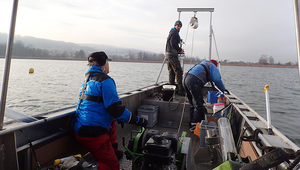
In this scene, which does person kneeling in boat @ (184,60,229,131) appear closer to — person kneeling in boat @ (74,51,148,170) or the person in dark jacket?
the person in dark jacket

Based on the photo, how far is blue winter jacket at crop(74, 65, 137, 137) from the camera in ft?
6.36

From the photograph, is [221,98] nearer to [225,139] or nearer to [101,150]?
[225,139]

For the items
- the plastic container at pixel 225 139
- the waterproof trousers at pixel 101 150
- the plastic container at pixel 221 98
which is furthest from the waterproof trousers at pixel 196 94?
the waterproof trousers at pixel 101 150

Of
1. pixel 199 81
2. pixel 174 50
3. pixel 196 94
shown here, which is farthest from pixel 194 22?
pixel 196 94

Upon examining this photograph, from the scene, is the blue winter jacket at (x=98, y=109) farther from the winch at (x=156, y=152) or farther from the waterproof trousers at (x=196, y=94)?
the waterproof trousers at (x=196, y=94)

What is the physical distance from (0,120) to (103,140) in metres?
0.91

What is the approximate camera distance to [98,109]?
1.97m

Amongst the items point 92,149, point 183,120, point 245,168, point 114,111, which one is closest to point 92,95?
point 114,111

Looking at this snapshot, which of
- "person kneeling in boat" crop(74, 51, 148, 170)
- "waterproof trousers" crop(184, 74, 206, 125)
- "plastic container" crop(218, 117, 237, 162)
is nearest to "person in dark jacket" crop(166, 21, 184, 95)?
"waterproof trousers" crop(184, 74, 206, 125)

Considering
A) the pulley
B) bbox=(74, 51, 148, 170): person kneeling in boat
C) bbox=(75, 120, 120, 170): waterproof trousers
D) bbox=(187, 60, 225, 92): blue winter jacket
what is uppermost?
the pulley

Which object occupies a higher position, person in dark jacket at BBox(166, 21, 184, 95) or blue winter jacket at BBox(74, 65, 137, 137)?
person in dark jacket at BBox(166, 21, 184, 95)

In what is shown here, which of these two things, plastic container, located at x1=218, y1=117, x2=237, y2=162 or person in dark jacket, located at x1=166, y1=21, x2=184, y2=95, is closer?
plastic container, located at x1=218, y1=117, x2=237, y2=162

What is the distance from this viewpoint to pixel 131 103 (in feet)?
12.3

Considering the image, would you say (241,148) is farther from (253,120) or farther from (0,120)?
(0,120)
